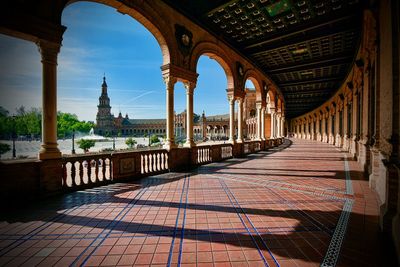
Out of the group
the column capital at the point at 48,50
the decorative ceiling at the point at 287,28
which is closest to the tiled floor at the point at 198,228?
the column capital at the point at 48,50

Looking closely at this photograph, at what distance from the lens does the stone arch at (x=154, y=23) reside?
6.65 meters

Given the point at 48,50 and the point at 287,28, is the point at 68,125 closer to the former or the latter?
the point at 48,50

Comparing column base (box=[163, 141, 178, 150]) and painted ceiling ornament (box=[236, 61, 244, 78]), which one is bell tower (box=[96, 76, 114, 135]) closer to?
painted ceiling ornament (box=[236, 61, 244, 78])

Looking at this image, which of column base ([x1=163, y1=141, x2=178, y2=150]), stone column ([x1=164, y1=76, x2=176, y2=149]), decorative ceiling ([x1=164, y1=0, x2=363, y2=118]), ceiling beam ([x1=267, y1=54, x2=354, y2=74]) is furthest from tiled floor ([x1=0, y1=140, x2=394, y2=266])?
ceiling beam ([x1=267, y1=54, x2=354, y2=74])

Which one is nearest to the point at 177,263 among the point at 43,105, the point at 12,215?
the point at 12,215

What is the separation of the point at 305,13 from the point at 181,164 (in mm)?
9282

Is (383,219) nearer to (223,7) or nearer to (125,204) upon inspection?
(125,204)

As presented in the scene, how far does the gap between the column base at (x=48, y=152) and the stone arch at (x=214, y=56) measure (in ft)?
21.7

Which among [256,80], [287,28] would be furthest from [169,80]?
[256,80]

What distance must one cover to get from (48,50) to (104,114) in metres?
107

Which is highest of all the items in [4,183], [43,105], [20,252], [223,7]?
[223,7]

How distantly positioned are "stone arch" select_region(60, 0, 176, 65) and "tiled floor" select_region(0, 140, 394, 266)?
19.1 feet

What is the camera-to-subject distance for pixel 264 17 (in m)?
9.32

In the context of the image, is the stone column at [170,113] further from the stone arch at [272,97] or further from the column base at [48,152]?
the stone arch at [272,97]
